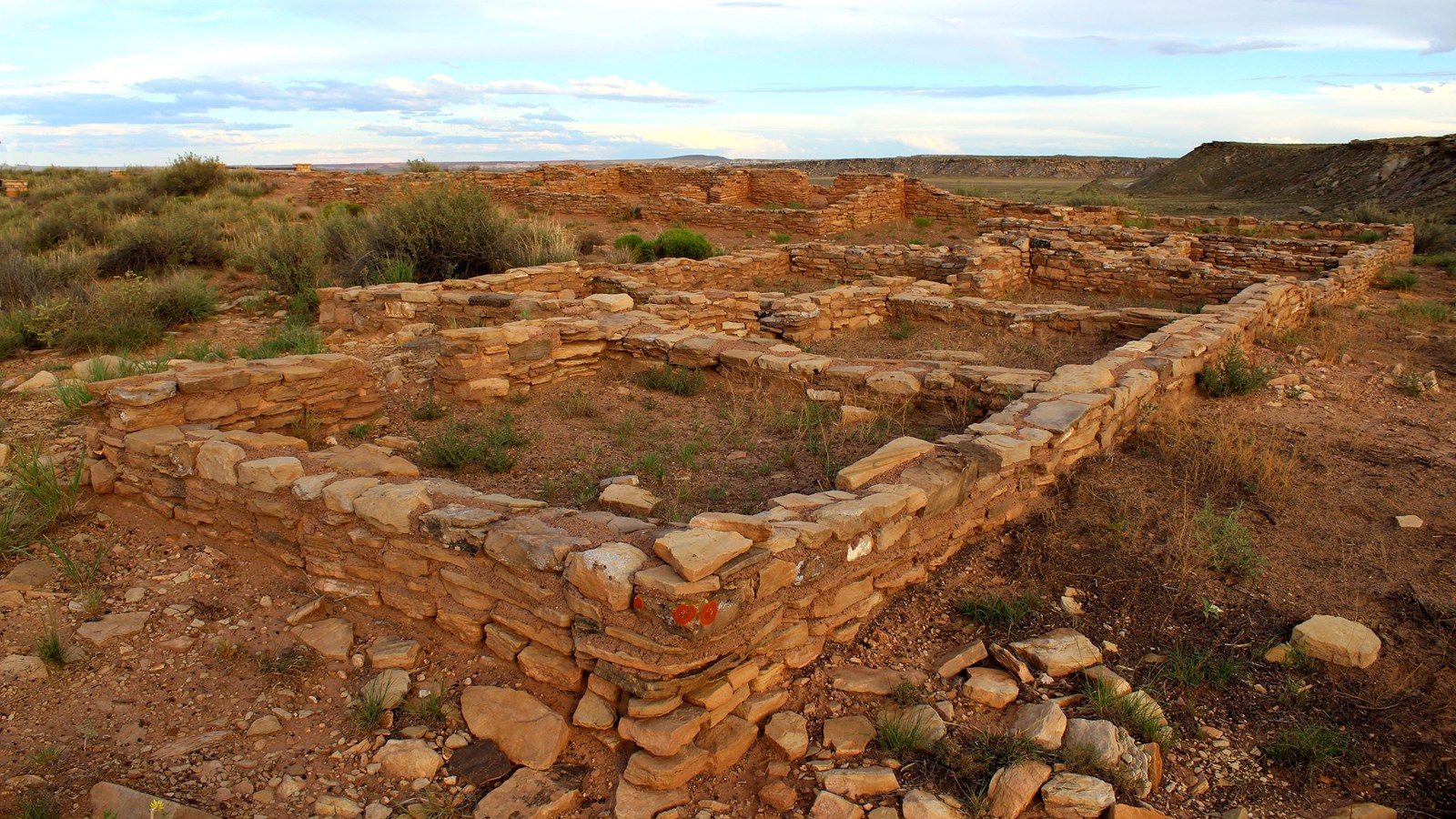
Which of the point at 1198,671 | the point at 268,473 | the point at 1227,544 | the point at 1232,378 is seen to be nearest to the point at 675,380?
the point at 268,473

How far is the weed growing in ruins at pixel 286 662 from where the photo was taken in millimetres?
3193

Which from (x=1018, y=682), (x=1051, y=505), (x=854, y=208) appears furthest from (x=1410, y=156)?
(x=1018, y=682)

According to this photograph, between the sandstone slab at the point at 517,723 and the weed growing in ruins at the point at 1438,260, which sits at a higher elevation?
the weed growing in ruins at the point at 1438,260

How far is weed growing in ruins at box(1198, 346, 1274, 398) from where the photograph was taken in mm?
6121

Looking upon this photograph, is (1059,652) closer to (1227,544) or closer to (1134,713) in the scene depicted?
(1134,713)

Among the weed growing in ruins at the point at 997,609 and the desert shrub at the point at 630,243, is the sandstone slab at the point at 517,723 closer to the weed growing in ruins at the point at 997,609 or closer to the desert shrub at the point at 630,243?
the weed growing in ruins at the point at 997,609

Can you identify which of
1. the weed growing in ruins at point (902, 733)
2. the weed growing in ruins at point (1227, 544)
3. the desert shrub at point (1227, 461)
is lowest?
the weed growing in ruins at point (902, 733)

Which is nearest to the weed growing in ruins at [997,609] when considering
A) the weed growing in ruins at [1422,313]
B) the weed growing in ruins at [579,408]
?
the weed growing in ruins at [579,408]

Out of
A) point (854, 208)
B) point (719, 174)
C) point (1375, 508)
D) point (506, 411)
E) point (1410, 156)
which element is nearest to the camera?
point (1375, 508)

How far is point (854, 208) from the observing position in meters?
16.5

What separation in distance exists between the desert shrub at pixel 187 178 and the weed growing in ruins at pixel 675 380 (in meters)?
18.5

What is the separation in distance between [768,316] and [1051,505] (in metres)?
4.51

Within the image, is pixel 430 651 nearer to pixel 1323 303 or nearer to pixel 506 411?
pixel 506 411

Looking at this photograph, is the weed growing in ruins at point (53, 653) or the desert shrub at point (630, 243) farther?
the desert shrub at point (630, 243)
